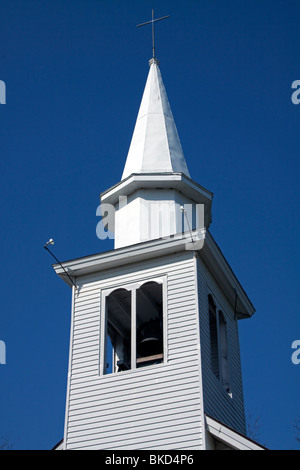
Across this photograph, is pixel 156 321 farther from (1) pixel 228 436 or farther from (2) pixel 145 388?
(1) pixel 228 436

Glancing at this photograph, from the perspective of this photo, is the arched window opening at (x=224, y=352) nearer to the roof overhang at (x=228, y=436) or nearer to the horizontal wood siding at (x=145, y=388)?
the horizontal wood siding at (x=145, y=388)

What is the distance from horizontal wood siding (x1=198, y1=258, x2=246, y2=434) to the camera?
22234 millimetres

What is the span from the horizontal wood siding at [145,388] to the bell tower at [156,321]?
3 cm

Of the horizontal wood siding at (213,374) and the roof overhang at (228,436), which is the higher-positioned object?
the horizontal wood siding at (213,374)

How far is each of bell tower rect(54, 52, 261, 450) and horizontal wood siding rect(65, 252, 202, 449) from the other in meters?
0.03

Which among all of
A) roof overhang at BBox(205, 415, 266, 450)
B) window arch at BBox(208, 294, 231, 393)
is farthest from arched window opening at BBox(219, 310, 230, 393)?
roof overhang at BBox(205, 415, 266, 450)

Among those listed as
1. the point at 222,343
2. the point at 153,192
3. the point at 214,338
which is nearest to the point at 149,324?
the point at 222,343

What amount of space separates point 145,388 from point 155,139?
9.42 metres

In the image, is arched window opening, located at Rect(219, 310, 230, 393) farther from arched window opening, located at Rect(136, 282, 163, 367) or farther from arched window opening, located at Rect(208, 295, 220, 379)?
arched window opening, located at Rect(136, 282, 163, 367)

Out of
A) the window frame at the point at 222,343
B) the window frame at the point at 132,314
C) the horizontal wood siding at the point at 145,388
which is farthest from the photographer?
the window frame at the point at 222,343

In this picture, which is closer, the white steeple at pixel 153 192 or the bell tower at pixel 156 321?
the bell tower at pixel 156 321

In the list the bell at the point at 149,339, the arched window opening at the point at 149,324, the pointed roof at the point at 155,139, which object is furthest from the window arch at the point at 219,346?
the pointed roof at the point at 155,139

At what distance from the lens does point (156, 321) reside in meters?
24.6

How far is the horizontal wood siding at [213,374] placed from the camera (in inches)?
875
